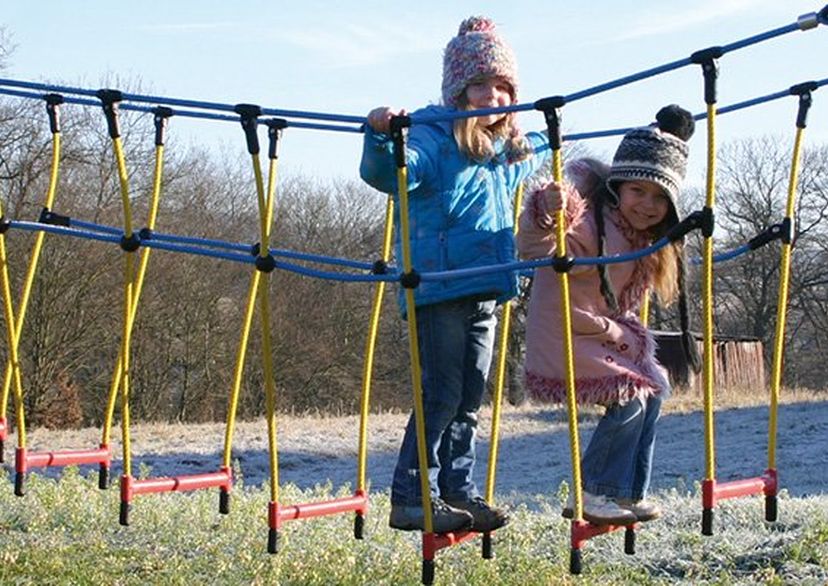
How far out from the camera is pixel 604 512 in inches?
193

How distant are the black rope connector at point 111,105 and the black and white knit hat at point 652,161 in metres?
2.34

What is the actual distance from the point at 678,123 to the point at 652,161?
472 millimetres

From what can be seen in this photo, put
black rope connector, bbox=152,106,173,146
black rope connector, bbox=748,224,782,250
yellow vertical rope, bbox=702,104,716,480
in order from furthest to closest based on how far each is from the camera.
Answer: black rope connector, bbox=152,106,173,146 → black rope connector, bbox=748,224,782,250 → yellow vertical rope, bbox=702,104,716,480

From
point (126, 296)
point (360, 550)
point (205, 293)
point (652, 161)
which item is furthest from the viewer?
point (205, 293)

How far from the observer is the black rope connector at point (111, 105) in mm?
6039

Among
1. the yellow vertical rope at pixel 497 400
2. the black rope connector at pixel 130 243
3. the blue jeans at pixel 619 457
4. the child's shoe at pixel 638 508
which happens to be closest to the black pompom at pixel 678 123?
the yellow vertical rope at pixel 497 400

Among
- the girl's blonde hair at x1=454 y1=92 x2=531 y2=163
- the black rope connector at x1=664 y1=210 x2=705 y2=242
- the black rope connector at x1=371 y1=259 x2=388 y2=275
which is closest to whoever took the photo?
the black rope connector at x1=664 y1=210 x2=705 y2=242

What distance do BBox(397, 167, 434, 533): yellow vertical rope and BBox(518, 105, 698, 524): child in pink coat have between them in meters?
0.46

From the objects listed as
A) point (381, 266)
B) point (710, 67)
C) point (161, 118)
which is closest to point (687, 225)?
point (710, 67)

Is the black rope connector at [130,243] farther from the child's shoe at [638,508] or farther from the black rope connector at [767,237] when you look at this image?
the black rope connector at [767,237]

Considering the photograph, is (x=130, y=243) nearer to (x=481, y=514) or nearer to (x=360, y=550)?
(x=481, y=514)

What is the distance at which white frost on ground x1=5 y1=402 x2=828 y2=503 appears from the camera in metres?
17.8

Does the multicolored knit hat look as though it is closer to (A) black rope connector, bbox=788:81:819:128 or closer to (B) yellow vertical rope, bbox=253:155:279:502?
(B) yellow vertical rope, bbox=253:155:279:502

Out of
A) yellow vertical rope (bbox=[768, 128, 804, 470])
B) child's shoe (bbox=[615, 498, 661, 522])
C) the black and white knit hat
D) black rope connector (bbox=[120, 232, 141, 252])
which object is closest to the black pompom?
the black and white knit hat
